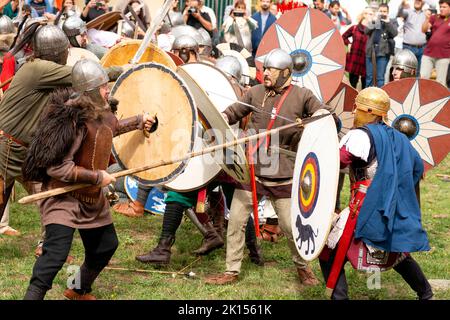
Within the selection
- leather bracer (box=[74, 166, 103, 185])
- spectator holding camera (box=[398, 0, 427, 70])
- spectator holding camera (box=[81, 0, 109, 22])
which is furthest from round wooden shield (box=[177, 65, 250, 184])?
spectator holding camera (box=[398, 0, 427, 70])

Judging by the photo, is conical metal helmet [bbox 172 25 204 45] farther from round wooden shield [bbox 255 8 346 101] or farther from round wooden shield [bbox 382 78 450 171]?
round wooden shield [bbox 382 78 450 171]

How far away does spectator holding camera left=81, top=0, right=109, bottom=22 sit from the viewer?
12.2 metres

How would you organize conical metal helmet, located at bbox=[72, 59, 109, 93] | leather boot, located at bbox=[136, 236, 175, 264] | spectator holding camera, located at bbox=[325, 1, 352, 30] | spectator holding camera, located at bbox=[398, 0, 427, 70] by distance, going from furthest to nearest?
spectator holding camera, located at bbox=[325, 1, 352, 30], spectator holding camera, located at bbox=[398, 0, 427, 70], leather boot, located at bbox=[136, 236, 175, 264], conical metal helmet, located at bbox=[72, 59, 109, 93]

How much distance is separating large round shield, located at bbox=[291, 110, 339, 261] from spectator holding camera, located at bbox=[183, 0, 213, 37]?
25.8 feet

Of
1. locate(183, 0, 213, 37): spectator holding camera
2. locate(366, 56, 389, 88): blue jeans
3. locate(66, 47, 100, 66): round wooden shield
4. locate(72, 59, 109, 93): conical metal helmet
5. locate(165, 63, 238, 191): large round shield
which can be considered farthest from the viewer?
locate(183, 0, 213, 37): spectator holding camera

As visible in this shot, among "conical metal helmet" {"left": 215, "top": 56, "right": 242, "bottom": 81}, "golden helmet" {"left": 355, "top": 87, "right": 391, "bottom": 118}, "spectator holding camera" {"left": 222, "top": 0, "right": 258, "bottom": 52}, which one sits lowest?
"spectator holding camera" {"left": 222, "top": 0, "right": 258, "bottom": 52}

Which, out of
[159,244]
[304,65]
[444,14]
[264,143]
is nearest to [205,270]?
[159,244]

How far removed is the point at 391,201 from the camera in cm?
521

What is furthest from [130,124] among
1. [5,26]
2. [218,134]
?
[5,26]

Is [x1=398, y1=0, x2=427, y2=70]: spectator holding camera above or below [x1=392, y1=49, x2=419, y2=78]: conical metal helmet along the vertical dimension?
below

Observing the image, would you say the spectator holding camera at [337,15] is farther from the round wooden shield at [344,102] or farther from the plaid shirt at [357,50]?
the round wooden shield at [344,102]

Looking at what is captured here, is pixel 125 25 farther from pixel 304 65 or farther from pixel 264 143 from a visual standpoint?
pixel 264 143

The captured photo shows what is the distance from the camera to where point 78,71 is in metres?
5.56

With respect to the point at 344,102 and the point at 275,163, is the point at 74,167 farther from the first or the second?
the point at 344,102
